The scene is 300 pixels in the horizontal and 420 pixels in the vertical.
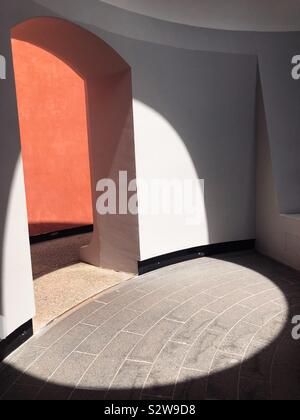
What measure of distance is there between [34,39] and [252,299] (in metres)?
5.08

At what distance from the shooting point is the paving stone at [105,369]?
10.4ft

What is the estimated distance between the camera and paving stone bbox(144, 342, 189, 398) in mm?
3174

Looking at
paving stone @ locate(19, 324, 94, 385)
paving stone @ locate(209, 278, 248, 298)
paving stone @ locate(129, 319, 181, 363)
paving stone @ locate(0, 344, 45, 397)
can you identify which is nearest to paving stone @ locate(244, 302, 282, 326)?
paving stone @ locate(209, 278, 248, 298)

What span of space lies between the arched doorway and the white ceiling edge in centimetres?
110

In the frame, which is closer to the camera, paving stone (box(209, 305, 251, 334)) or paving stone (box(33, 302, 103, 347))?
paving stone (box(33, 302, 103, 347))

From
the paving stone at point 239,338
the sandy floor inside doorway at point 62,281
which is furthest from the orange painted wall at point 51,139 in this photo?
the paving stone at point 239,338

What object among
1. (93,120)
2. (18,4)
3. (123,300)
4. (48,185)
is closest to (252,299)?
(123,300)

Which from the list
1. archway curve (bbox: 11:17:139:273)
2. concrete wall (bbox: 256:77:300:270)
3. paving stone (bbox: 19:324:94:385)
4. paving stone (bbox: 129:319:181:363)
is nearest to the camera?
paving stone (bbox: 19:324:94:385)

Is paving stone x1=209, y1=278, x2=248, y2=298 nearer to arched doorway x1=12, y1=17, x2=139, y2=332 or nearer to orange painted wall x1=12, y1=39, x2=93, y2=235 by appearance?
arched doorway x1=12, y1=17, x2=139, y2=332

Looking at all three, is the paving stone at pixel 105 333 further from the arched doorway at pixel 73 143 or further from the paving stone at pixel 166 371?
the arched doorway at pixel 73 143

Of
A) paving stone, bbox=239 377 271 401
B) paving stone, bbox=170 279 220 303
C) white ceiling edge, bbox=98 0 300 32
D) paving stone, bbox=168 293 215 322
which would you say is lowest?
paving stone, bbox=239 377 271 401

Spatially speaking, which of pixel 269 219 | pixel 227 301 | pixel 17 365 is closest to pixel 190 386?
pixel 17 365

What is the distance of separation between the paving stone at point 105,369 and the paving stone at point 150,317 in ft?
0.55

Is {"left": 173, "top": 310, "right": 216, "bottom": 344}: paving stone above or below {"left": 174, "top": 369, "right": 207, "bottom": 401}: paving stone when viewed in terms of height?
above
